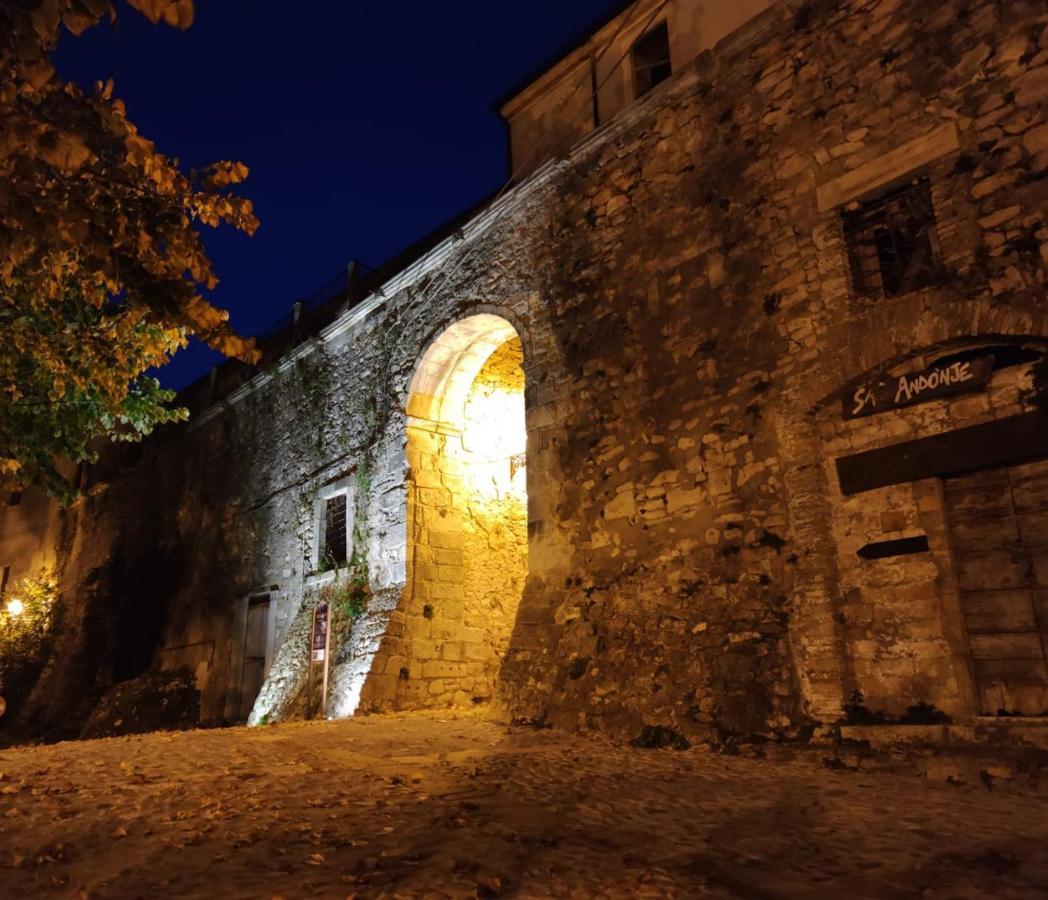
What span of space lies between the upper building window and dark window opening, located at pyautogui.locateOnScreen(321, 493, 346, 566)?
6.96 meters

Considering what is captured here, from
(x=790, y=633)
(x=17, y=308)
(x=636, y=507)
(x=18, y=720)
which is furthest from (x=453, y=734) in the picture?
(x=18, y=720)

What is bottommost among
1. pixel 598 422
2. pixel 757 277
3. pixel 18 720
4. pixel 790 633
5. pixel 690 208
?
pixel 18 720

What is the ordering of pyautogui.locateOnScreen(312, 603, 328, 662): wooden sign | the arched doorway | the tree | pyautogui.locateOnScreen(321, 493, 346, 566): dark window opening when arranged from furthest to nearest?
pyautogui.locateOnScreen(321, 493, 346, 566): dark window opening
pyautogui.locateOnScreen(312, 603, 328, 662): wooden sign
the arched doorway
the tree

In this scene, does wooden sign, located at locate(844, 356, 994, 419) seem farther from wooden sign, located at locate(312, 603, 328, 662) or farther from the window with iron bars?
wooden sign, located at locate(312, 603, 328, 662)

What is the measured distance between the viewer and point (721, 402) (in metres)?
6.64

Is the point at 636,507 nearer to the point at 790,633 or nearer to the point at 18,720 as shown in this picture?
the point at 790,633

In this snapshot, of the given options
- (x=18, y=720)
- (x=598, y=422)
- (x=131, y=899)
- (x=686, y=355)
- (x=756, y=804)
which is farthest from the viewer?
(x=18, y=720)

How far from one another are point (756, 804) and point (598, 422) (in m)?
4.28

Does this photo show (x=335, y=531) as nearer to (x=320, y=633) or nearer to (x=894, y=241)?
(x=320, y=633)

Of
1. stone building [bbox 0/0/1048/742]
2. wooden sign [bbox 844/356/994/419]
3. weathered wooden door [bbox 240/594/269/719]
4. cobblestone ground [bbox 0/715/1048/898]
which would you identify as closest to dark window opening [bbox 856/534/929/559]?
stone building [bbox 0/0/1048/742]

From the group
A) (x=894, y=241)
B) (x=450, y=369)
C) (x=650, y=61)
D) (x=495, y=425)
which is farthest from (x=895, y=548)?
(x=495, y=425)

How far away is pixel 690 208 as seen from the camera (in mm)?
7285

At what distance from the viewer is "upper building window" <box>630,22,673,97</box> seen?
329 inches

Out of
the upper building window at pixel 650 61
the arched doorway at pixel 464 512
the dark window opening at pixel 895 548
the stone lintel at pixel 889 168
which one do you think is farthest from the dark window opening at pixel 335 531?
the stone lintel at pixel 889 168
